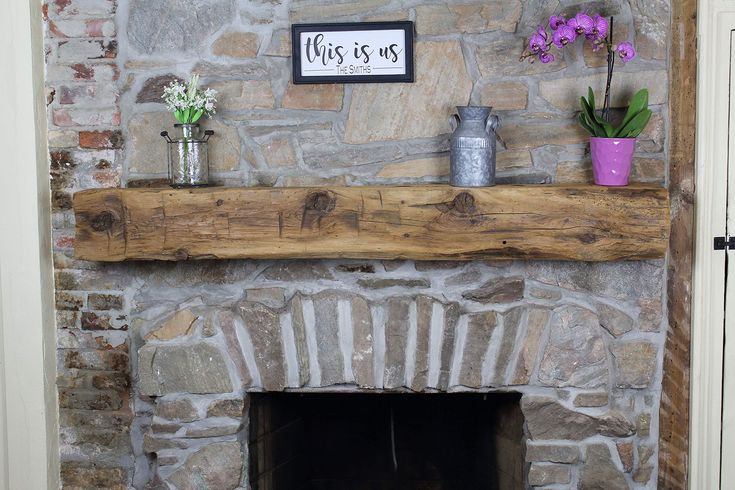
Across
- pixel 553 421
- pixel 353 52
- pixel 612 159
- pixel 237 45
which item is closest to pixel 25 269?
pixel 237 45

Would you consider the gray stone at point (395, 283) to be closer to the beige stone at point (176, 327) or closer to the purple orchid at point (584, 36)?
the beige stone at point (176, 327)

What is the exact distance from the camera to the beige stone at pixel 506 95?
2592 millimetres

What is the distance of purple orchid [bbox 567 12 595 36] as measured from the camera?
2.42 meters

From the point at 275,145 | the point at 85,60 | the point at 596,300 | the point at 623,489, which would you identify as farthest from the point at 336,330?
the point at 85,60

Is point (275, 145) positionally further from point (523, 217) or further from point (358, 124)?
point (523, 217)

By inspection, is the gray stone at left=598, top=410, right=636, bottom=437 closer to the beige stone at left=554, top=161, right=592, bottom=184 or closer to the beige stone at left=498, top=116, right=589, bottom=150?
the beige stone at left=554, top=161, right=592, bottom=184

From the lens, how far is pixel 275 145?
2670mm

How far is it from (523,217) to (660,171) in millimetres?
470

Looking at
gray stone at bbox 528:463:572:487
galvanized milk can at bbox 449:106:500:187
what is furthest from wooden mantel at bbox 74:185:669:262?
gray stone at bbox 528:463:572:487

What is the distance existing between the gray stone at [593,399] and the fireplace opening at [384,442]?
1.36 feet

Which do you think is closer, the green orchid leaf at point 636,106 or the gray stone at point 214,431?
the green orchid leaf at point 636,106

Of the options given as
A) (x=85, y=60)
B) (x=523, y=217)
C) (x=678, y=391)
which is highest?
(x=85, y=60)

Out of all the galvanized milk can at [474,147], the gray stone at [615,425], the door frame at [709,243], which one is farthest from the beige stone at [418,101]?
the gray stone at [615,425]

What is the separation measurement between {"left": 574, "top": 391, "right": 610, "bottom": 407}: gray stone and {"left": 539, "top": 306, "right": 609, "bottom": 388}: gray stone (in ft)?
0.08
